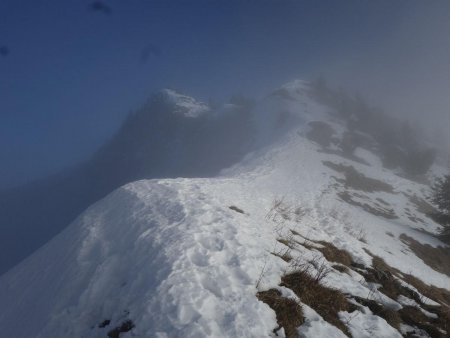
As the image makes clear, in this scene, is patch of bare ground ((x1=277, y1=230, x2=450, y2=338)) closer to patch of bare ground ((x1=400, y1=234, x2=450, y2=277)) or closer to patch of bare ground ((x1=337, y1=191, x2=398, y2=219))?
patch of bare ground ((x1=400, y1=234, x2=450, y2=277))

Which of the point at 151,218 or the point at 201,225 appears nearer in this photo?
the point at 201,225

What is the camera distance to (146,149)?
543 feet

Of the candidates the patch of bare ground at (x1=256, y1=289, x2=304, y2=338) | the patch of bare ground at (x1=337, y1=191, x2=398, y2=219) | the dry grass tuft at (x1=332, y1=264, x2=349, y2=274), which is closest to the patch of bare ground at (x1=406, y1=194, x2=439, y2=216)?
the patch of bare ground at (x1=337, y1=191, x2=398, y2=219)

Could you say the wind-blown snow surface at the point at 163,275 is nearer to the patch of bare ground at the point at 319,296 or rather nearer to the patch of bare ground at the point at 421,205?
the patch of bare ground at the point at 319,296

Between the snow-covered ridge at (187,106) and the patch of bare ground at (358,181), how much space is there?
4228 inches

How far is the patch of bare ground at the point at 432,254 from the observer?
2431cm

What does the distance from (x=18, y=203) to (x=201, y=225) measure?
19199cm

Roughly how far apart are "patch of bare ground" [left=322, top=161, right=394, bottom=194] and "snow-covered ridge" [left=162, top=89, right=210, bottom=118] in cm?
10740

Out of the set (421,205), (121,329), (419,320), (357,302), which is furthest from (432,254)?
(121,329)

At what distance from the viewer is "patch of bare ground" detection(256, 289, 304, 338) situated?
518cm

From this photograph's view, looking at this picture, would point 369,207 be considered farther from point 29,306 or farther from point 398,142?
point 398,142

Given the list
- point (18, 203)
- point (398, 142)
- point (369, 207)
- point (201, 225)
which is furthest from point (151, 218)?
point (18, 203)

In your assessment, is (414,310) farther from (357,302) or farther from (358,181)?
(358,181)

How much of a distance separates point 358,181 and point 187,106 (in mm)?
138804
